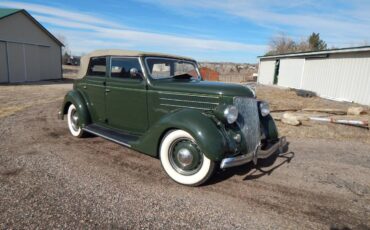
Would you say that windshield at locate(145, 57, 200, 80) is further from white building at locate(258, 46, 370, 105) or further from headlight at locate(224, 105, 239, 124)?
white building at locate(258, 46, 370, 105)

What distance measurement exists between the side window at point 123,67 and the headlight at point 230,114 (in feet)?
5.66

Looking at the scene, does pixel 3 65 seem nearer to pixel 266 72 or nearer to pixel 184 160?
pixel 184 160

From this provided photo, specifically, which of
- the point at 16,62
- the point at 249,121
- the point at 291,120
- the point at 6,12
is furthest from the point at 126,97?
the point at 6,12

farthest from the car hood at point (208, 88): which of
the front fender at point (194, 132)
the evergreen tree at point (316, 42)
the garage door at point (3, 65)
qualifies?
the evergreen tree at point (316, 42)

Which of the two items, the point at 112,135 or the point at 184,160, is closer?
the point at 184,160

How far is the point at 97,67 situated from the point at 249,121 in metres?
3.28

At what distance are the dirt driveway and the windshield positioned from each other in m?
1.51

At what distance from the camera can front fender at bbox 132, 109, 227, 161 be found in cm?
327

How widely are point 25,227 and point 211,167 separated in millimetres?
2117

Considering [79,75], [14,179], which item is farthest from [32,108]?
[14,179]

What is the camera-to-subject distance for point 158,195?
10.7ft

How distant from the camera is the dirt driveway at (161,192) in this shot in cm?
274

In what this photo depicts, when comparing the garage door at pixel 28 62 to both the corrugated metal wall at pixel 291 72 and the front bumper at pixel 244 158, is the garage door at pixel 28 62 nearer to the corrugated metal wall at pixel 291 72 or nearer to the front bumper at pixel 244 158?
the front bumper at pixel 244 158

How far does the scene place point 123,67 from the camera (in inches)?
185
